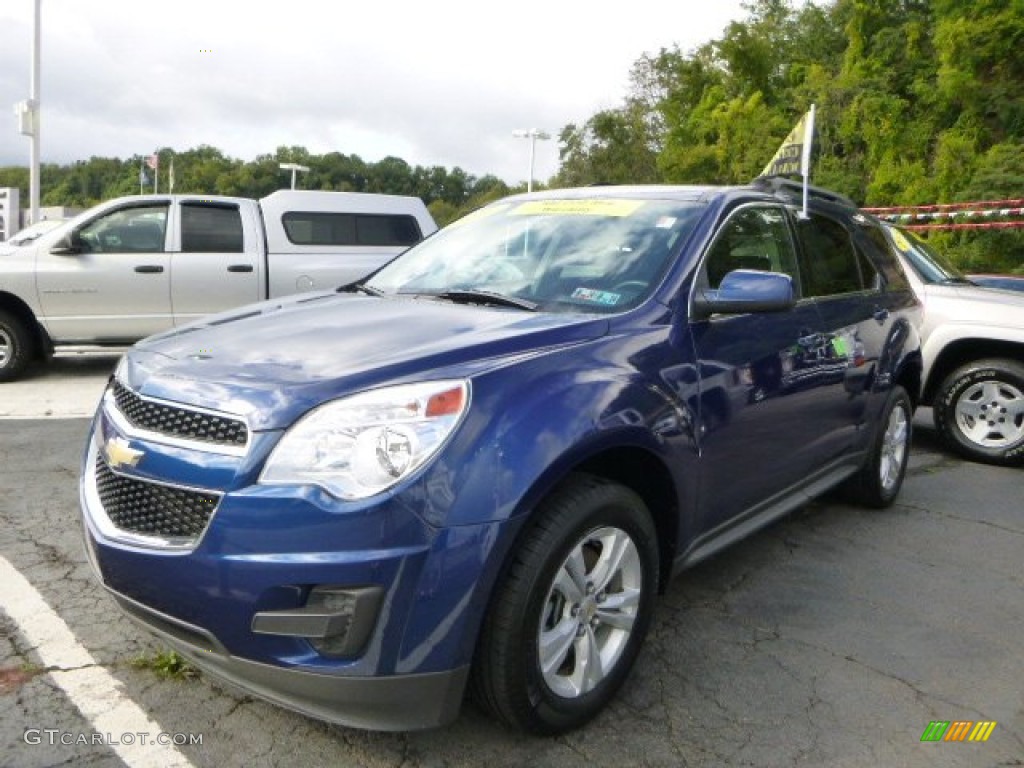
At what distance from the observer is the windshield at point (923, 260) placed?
21.7 ft

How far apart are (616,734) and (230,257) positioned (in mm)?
7333

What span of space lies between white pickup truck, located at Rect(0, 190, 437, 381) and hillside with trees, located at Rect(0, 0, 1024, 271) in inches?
592

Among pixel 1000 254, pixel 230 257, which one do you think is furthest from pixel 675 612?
pixel 1000 254

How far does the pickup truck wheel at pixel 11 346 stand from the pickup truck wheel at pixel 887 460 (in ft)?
23.6

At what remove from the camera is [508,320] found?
2.69m

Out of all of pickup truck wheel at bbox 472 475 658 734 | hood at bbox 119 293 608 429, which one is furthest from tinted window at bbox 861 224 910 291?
pickup truck wheel at bbox 472 475 658 734

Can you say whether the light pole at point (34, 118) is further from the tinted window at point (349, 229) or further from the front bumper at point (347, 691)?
the front bumper at point (347, 691)

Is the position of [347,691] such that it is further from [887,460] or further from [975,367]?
[975,367]

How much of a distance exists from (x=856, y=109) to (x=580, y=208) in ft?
118

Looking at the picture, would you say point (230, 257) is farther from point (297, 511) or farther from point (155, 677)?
point (297, 511)

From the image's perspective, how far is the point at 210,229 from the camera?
8.72 metres

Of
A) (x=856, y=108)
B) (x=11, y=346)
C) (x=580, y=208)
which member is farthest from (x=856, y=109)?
(x=580, y=208)

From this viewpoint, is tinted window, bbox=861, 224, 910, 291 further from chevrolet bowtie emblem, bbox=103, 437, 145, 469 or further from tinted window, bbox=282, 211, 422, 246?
tinted window, bbox=282, 211, 422, 246

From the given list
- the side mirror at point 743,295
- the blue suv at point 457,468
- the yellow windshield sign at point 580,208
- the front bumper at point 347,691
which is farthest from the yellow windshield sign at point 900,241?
the front bumper at point 347,691
